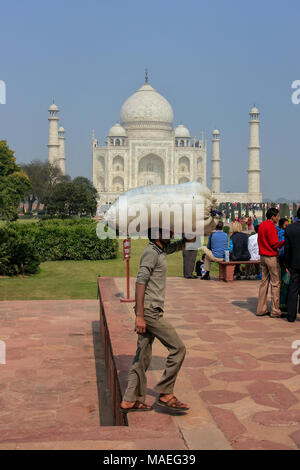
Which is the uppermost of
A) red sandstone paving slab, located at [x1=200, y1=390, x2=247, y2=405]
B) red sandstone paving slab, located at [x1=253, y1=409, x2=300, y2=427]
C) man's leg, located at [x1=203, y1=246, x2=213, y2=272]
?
man's leg, located at [x1=203, y1=246, x2=213, y2=272]

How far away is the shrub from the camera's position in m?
11.0

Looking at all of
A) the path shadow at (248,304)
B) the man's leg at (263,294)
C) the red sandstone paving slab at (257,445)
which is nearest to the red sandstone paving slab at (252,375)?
the red sandstone paving slab at (257,445)

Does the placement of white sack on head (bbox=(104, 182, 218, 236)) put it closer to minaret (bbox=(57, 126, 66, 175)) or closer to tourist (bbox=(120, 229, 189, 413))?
tourist (bbox=(120, 229, 189, 413))

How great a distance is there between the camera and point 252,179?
6241cm

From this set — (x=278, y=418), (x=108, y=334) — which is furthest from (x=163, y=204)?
(x=108, y=334)

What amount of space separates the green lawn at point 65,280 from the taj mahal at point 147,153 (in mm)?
46920

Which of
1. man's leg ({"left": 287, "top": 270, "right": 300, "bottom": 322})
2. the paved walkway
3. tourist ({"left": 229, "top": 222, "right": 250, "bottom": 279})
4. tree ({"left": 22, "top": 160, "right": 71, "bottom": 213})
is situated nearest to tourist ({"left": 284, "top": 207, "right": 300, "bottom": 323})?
man's leg ({"left": 287, "top": 270, "right": 300, "bottom": 322})

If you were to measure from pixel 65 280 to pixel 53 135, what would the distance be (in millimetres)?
52270

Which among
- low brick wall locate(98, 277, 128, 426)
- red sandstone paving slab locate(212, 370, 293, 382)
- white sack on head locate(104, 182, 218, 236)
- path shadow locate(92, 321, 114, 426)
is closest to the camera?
white sack on head locate(104, 182, 218, 236)

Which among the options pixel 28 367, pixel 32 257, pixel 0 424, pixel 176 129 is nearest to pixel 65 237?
pixel 32 257

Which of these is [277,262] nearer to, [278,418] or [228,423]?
[278,418]

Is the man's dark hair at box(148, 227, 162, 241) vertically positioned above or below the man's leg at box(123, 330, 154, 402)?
above

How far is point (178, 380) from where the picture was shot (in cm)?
362

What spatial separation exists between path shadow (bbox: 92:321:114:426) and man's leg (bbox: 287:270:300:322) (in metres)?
2.00
